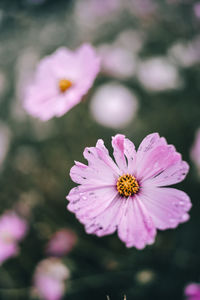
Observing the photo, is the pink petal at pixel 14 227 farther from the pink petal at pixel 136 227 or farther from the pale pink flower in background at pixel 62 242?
the pink petal at pixel 136 227

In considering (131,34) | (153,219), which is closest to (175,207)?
(153,219)

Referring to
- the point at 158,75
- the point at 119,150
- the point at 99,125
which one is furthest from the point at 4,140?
the point at 119,150

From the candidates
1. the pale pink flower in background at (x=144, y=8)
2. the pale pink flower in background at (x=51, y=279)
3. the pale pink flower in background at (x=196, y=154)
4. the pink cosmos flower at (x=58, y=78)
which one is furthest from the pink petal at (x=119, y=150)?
the pale pink flower in background at (x=144, y=8)

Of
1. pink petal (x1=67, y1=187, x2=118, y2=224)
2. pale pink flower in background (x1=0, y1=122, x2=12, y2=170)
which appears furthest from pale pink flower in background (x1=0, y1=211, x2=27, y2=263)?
pink petal (x1=67, y1=187, x2=118, y2=224)

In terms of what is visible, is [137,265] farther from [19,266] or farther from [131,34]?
[131,34]

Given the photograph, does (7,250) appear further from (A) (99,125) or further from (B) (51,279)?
(A) (99,125)

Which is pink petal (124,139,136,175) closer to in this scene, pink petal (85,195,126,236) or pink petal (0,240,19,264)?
pink petal (85,195,126,236)

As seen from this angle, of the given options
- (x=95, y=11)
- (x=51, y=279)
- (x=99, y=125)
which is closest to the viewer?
(x=51, y=279)
